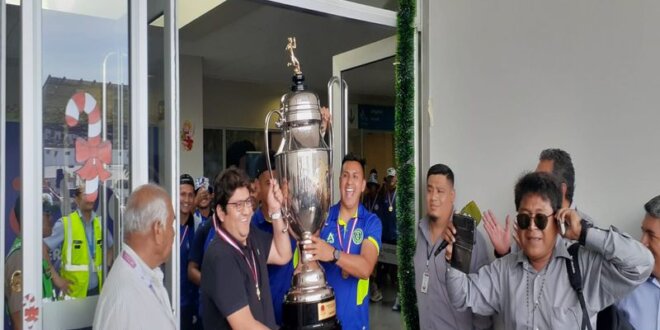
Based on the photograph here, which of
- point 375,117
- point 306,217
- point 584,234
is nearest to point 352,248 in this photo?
point 306,217

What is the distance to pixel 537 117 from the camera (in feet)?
8.21

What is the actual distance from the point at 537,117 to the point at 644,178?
0.57m

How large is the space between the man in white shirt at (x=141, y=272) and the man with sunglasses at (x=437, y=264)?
1259 mm

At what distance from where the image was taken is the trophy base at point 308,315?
1.64 m

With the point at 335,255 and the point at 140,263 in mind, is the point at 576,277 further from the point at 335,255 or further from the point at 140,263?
the point at 140,263

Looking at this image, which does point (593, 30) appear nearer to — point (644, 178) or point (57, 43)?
point (644, 178)

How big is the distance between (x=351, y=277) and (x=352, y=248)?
14 cm

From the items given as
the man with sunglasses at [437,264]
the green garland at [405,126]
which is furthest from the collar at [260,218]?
the green garland at [405,126]

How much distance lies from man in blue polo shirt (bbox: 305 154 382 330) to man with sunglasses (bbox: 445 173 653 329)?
62cm

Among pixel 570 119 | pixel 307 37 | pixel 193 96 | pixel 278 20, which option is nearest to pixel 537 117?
pixel 570 119

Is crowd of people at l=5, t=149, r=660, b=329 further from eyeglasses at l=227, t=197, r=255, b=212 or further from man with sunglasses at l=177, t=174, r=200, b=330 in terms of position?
man with sunglasses at l=177, t=174, r=200, b=330

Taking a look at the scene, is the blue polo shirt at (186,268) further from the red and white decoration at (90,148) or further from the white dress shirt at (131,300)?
the white dress shirt at (131,300)

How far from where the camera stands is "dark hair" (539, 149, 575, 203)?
2.13m

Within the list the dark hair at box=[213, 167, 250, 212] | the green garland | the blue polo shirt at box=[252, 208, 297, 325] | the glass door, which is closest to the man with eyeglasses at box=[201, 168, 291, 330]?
the dark hair at box=[213, 167, 250, 212]
